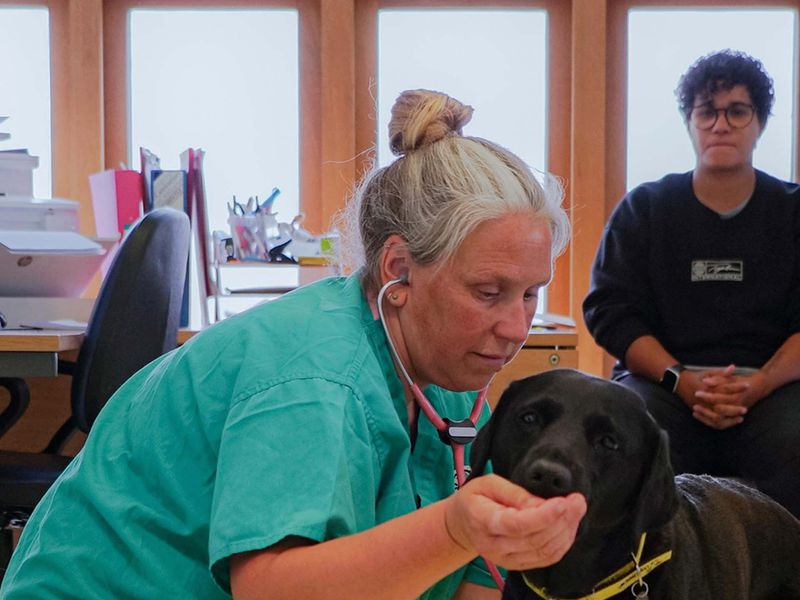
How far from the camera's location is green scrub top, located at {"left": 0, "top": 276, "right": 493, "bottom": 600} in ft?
3.02

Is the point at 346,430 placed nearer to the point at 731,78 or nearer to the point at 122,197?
the point at 731,78

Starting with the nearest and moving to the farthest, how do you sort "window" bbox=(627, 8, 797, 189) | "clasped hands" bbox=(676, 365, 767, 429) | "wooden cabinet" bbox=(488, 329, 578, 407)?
"clasped hands" bbox=(676, 365, 767, 429) → "wooden cabinet" bbox=(488, 329, 578, 407) → "window" bbox=(627, 8, 797, 189)

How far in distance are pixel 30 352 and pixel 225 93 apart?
111 inches

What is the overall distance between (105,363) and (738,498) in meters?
1.34

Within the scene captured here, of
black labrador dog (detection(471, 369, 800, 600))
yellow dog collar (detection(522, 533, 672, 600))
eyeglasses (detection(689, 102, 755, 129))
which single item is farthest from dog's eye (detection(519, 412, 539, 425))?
eyeglasses (detection(689, 102, 755, 129))

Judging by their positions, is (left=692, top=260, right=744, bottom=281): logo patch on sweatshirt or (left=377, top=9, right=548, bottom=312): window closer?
(left=692, top=260, right=744, bottom=281): logo patch on sweatshirt

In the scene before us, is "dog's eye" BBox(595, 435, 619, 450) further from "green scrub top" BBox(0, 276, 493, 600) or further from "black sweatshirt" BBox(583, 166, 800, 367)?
"black sweatshirt" BBox(583, 166, 800, 367)

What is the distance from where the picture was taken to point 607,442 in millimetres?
1303

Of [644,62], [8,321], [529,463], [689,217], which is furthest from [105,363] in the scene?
[644,62]

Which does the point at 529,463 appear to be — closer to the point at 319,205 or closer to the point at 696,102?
the point at 696,102

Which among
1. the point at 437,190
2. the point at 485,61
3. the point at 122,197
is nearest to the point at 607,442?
the point at 437,190

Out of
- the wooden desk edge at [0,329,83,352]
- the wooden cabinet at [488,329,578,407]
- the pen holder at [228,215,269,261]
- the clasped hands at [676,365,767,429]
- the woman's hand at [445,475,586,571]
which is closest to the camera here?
the woman's hand at [445,475,586,571]

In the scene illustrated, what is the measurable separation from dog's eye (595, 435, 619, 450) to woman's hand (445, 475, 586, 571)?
48 centimetres

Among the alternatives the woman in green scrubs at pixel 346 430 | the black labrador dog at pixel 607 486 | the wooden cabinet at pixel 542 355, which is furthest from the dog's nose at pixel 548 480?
the wooden cabinet at pixel 542 355
